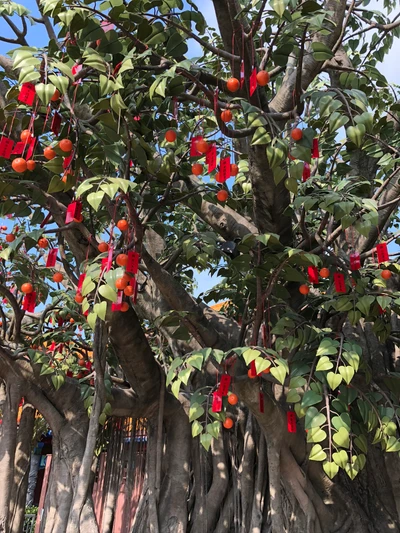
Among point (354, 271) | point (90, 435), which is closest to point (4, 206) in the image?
point (90, 435)

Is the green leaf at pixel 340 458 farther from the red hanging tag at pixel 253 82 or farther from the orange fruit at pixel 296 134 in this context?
the red hanging tag at pixel 253 82

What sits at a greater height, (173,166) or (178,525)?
(173,166)

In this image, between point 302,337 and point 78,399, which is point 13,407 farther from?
point 302,337

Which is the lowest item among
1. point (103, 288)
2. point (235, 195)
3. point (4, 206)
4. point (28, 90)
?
point (103, 288)

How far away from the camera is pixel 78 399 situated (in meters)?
3.25

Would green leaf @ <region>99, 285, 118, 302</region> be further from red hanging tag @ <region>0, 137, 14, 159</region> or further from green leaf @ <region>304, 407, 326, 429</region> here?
green leaf @ <region>304, 407, 326, 429</region>

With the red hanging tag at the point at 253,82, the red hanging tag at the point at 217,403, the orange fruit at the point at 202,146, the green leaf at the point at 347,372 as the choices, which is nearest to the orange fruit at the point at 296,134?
the red hanging tag at the point at 253,82

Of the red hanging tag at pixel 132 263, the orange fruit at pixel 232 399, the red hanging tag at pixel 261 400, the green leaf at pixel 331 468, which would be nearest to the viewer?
the red hanging tag at pixel 132 263

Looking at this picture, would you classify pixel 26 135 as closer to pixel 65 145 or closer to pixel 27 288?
pixel 65 145

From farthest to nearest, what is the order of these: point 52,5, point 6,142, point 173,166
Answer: point 173,166 → point 6,142 → point 52,5

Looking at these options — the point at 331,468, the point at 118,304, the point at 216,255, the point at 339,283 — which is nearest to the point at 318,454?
the point at 331,468

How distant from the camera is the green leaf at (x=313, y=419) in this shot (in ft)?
6.56

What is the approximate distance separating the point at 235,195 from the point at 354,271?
1.17 m

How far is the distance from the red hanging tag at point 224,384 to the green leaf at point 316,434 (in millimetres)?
354
